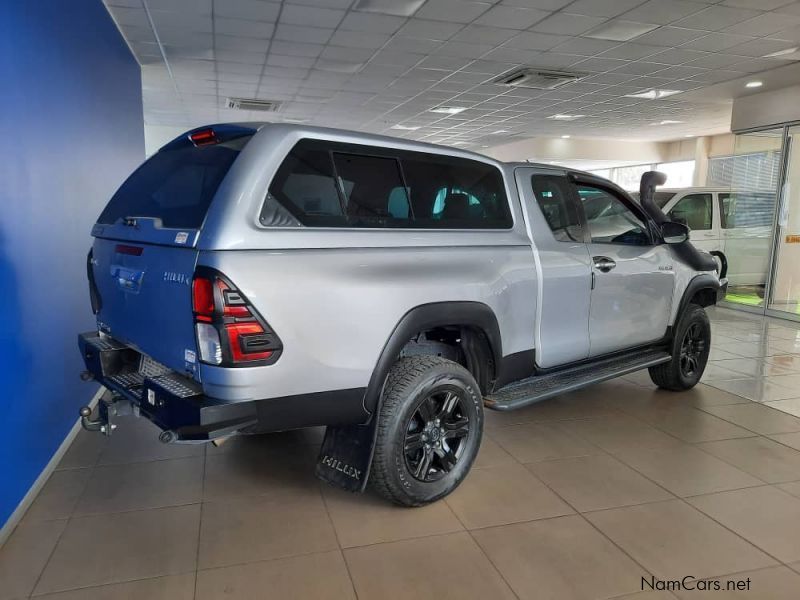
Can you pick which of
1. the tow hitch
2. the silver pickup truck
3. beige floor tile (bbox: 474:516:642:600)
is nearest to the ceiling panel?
the silver pickup truck

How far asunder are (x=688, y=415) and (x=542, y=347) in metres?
1.67

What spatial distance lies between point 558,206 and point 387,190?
134cm

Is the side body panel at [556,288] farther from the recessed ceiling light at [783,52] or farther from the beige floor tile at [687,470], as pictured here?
the recessed ceiling light at [783,52]

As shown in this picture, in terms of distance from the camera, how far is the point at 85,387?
3.97 metres

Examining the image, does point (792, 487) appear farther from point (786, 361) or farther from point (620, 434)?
point (786, 361)

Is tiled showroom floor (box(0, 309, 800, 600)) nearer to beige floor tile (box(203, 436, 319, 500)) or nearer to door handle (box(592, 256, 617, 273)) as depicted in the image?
beige floor tile (box(203, 436, 319, 500))

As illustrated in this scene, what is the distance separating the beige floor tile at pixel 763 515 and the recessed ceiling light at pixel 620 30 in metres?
4.92

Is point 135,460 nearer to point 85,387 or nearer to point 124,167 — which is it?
point 85,387

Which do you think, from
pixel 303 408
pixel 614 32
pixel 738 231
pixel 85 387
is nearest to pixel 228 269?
pixel 303 408

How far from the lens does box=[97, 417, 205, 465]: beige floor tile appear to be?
330 cm

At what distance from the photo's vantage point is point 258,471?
3.16 meters

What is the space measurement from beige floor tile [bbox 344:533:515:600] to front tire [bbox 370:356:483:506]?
0.27m

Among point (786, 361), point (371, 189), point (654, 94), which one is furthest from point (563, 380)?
point (654, 94)

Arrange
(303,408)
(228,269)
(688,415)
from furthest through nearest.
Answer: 1. (688,415)
2. (303,408)
3. (228,269)
